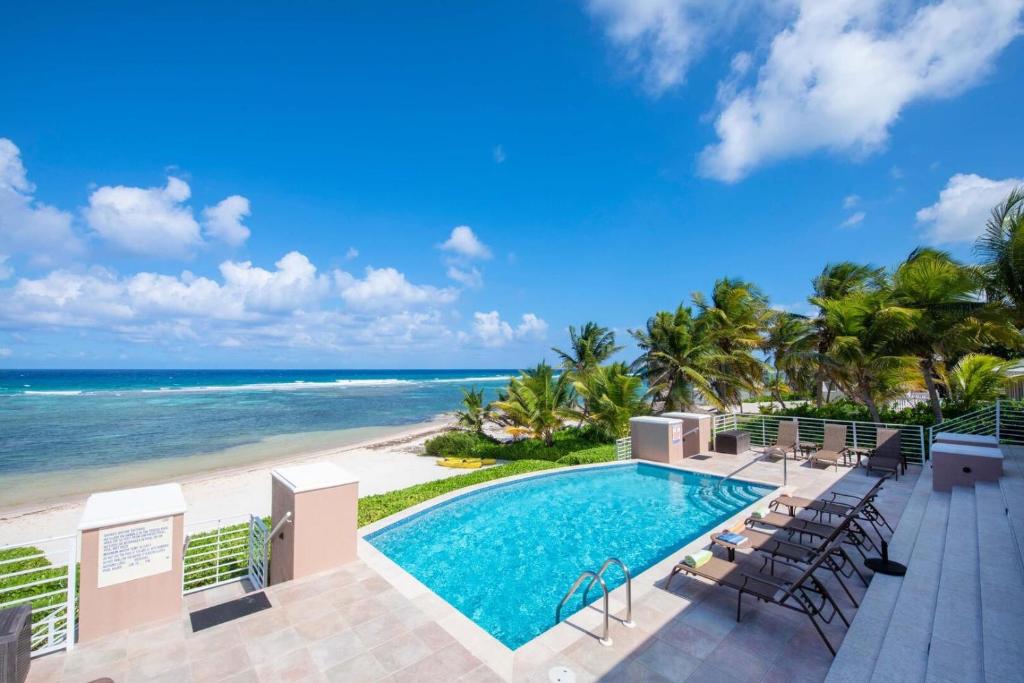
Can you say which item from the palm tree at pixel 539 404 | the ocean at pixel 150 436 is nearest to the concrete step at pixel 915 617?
the palm tree at pixel 539 404

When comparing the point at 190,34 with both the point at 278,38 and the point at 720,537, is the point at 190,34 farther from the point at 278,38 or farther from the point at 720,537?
the point at 720,537

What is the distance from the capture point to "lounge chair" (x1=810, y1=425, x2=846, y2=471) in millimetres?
11312

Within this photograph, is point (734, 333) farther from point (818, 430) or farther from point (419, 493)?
point (419, 493)

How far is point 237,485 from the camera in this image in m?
15.5

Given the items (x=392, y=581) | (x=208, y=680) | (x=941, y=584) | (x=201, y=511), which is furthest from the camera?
(x=201, y=511)

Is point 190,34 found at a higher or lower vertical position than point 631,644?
higher

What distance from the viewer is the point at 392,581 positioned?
18.1 feet

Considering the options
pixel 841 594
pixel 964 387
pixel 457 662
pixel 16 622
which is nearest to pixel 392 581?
pixel 457 662

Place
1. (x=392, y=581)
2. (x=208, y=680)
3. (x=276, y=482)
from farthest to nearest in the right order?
1. (x=276, y=482)
2. (x=392, y=581)
3. (x=208, y=680)

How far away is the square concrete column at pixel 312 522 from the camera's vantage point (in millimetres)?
5527

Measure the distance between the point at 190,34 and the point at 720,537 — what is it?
52.9ft

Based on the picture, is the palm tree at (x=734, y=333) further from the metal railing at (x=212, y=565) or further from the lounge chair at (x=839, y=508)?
the metal railing at (x=212, y=565)

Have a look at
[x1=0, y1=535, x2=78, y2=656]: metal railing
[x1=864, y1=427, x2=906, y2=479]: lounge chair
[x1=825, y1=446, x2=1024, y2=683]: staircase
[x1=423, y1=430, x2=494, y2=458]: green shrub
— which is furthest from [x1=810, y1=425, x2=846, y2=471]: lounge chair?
[x1=0, y1=535, x2=78, y2=656]: metal railing

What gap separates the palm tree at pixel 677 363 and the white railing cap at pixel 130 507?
1686 centimetres
